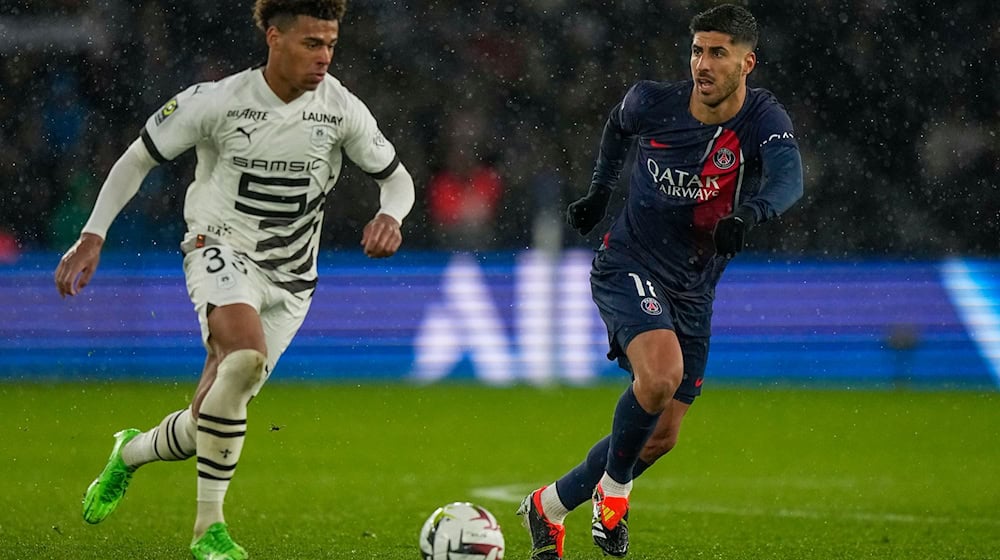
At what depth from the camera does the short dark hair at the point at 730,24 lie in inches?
236

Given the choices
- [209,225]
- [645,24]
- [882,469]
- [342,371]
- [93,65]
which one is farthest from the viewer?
[645,24]

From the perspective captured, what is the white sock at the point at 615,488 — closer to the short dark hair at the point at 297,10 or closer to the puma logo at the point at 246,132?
the puma logo at the point at 246,132

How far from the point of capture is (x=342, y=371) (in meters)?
14.0

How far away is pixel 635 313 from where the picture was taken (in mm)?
5848

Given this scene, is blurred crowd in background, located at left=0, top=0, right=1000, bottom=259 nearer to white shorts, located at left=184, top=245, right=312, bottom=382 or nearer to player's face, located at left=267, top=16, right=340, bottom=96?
white shorts, located at left=184, top=245, right=312, bottom=382

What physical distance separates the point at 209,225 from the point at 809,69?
36.2 feet

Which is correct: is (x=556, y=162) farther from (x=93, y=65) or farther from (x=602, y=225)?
(x=93, y=65)

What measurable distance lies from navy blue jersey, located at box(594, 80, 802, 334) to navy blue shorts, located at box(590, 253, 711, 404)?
6 centimetres

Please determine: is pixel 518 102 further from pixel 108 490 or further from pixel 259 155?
pixel 259 155

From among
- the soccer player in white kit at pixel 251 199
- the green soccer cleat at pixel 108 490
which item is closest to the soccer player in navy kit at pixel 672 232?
the soccer player in white kit at pixel 251 199

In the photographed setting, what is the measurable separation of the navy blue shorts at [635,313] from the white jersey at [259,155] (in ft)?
3.63

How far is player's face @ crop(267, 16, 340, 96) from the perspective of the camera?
5.64 meters

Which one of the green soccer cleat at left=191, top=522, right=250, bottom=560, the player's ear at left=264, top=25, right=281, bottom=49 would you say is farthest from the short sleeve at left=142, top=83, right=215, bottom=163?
the green soccer cleat at left=191, top=522, right=250, bottom=560

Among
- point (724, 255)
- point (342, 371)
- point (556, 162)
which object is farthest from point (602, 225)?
point (724, 255)
